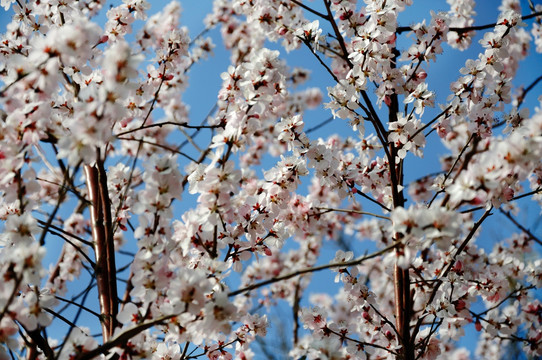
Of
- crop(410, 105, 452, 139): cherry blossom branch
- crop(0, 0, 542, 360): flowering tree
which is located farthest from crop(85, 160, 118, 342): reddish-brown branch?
crop(410, 105, 452, 139): cherry blossom branch

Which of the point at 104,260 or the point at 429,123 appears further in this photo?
the point at 429,123

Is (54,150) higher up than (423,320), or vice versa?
(54,150)

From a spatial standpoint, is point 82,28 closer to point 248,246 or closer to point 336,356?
point 248,246

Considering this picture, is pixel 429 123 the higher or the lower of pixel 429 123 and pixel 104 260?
the higher

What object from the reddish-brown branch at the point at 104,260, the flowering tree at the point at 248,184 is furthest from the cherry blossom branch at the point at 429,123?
the reddish-brown branch at the point at 104,260

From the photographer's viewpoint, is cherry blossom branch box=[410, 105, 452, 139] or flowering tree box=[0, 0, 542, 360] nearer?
flowering tree box=[0, 0, 542, 360]

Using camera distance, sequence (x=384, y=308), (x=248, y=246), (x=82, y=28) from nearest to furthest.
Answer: (x=82, y=28) → (x=248, y=246) → (x=384, y=308)

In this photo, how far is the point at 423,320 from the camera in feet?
9.04

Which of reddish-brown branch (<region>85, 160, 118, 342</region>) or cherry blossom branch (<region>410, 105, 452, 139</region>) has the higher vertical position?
cherry blossom branch (<region>410, 105, 452, 139</region>)

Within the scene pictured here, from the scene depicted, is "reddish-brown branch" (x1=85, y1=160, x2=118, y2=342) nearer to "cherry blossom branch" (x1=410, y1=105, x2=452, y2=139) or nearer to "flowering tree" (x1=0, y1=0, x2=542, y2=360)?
"flowering tree" (x1=0, y1=0, x2=542, y2=360)

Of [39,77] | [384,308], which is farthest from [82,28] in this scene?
[384,308]

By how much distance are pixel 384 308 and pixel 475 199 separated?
4090mm

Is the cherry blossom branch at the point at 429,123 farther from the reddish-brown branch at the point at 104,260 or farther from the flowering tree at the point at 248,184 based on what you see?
the reddish-brown branch at the point at 104,260

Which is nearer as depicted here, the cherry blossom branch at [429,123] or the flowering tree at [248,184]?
the flowering tree at [248,184]
